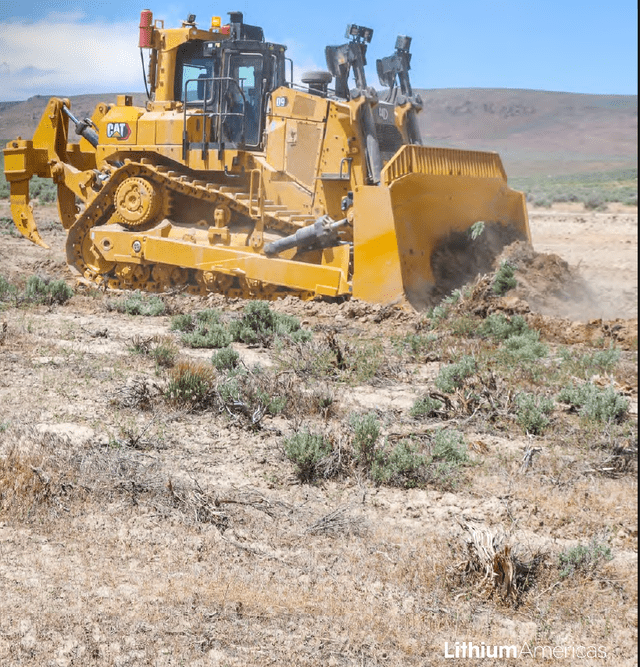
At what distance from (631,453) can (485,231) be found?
6450 millimetres

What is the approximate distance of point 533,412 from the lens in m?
6.84

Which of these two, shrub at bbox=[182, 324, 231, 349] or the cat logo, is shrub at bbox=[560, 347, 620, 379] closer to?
shrub at bbox=[182, 324, 231, 349]

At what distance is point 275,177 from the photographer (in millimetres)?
12023

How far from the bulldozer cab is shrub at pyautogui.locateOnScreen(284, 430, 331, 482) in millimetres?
7092

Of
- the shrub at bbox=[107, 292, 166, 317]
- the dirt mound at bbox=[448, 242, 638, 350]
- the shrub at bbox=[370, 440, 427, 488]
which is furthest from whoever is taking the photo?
the shrub at bbox=[107, 292, 166, 317]

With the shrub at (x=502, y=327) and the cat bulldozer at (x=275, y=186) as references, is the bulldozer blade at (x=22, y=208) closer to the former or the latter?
the cat bulldozer at (x=275, y=186)

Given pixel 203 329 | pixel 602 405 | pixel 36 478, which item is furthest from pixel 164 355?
pixel 602 405

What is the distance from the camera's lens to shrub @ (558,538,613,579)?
436 centimetres

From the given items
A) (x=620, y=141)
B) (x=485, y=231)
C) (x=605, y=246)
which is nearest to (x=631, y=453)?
(x=620, y=141)

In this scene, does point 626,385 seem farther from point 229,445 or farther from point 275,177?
point 275,177

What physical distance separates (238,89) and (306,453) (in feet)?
24.9

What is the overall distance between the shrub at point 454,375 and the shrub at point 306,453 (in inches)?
81.1

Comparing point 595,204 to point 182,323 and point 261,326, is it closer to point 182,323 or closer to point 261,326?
point 261,326

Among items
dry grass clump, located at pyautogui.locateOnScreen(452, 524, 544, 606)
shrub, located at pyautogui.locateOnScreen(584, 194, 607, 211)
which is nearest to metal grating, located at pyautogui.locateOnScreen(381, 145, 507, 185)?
dry grass clump, located at pyautogui.locateOnScreen(452, 524, 544, 606)
